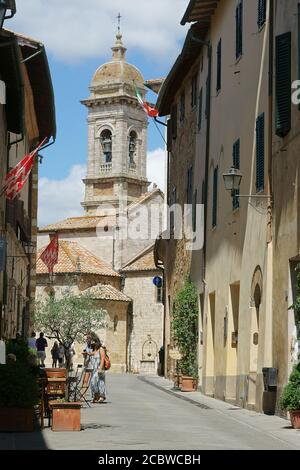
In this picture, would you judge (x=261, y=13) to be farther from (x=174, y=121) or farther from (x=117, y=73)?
(x=117, y=73)

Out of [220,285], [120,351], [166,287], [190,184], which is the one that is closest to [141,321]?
[120,351]

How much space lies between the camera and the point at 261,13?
24.0m

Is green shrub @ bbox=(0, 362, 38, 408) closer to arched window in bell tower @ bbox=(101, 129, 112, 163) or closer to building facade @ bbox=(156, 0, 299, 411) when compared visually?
building facade @ bbox=(156, 0, 299, 411)

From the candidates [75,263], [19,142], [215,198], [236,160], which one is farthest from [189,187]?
[75,263]

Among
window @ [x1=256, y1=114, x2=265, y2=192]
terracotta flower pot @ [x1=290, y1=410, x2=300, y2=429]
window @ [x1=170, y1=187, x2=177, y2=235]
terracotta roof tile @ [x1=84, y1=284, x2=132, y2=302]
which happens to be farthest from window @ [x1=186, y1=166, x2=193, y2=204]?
terracotta roof tile @ [x1=84, y1=284, x2=132, y2=302]

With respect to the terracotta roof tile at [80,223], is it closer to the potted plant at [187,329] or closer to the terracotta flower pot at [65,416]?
the potted plant at [187,329]

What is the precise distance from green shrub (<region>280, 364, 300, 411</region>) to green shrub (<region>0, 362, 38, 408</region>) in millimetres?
4203

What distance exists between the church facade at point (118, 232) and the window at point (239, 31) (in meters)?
21.7

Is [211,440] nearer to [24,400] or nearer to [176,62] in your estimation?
[24,400]

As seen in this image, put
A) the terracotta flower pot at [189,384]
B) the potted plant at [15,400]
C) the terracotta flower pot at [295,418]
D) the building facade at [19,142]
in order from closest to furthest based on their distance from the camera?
the potted plant at [15,400], the terracotta flower pot at [295,418], the building facade at [19,142], the terracotta flower pot at [189,384]

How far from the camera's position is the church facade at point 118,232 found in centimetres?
7606

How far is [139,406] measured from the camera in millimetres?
25062

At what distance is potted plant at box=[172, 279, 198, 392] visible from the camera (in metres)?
35.4

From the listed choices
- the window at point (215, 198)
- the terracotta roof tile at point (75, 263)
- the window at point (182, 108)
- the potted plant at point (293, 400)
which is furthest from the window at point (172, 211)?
the terracotta roof tile at point (75, 263)
